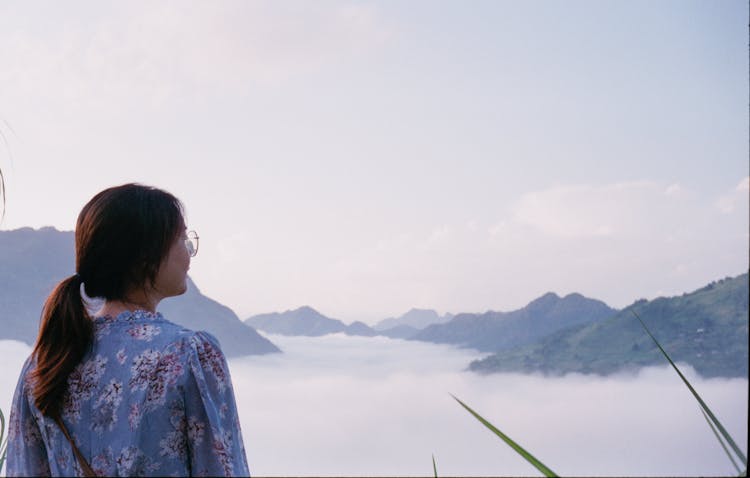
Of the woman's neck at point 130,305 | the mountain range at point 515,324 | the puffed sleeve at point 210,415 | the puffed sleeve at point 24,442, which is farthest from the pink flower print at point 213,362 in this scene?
the mountain range at point 515,324

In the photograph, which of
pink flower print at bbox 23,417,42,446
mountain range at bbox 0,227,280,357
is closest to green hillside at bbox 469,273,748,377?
mountain range at bbox 0,227,280,357

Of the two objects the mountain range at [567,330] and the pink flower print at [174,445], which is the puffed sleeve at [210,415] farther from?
the mountain range at [567,330]

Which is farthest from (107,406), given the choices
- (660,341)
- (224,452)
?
(660,341)

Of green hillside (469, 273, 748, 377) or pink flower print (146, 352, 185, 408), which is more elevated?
green hillside (469, 273, 748, 377)

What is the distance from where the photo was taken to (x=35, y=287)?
57.0 m

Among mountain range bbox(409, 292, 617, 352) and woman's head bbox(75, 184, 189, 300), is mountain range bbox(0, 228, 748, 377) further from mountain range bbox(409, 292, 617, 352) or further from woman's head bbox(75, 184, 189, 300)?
woman's head bbox(75, 184, 189, 300)

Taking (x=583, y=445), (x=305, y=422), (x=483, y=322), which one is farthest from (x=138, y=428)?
(x=583, y=445)

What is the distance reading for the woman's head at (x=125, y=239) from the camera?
101 cm

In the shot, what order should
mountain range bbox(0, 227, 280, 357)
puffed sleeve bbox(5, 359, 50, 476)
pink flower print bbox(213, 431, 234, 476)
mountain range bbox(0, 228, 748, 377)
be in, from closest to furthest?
pink flower print bbox(213, 431, 234, 476) < puffed sleeve bbox(5, 359, 50, 476) < mountain range bbox(0, 227, 280, 357) < mountain range bbox(0, 228, 748, 377)

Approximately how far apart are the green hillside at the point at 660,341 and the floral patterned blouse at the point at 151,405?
7893 centimetres

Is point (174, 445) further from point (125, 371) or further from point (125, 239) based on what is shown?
point (125, 239)

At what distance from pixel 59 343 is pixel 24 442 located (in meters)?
0.16

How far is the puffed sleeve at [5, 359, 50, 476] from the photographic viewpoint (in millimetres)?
1066

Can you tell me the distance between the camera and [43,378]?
1009 mm
